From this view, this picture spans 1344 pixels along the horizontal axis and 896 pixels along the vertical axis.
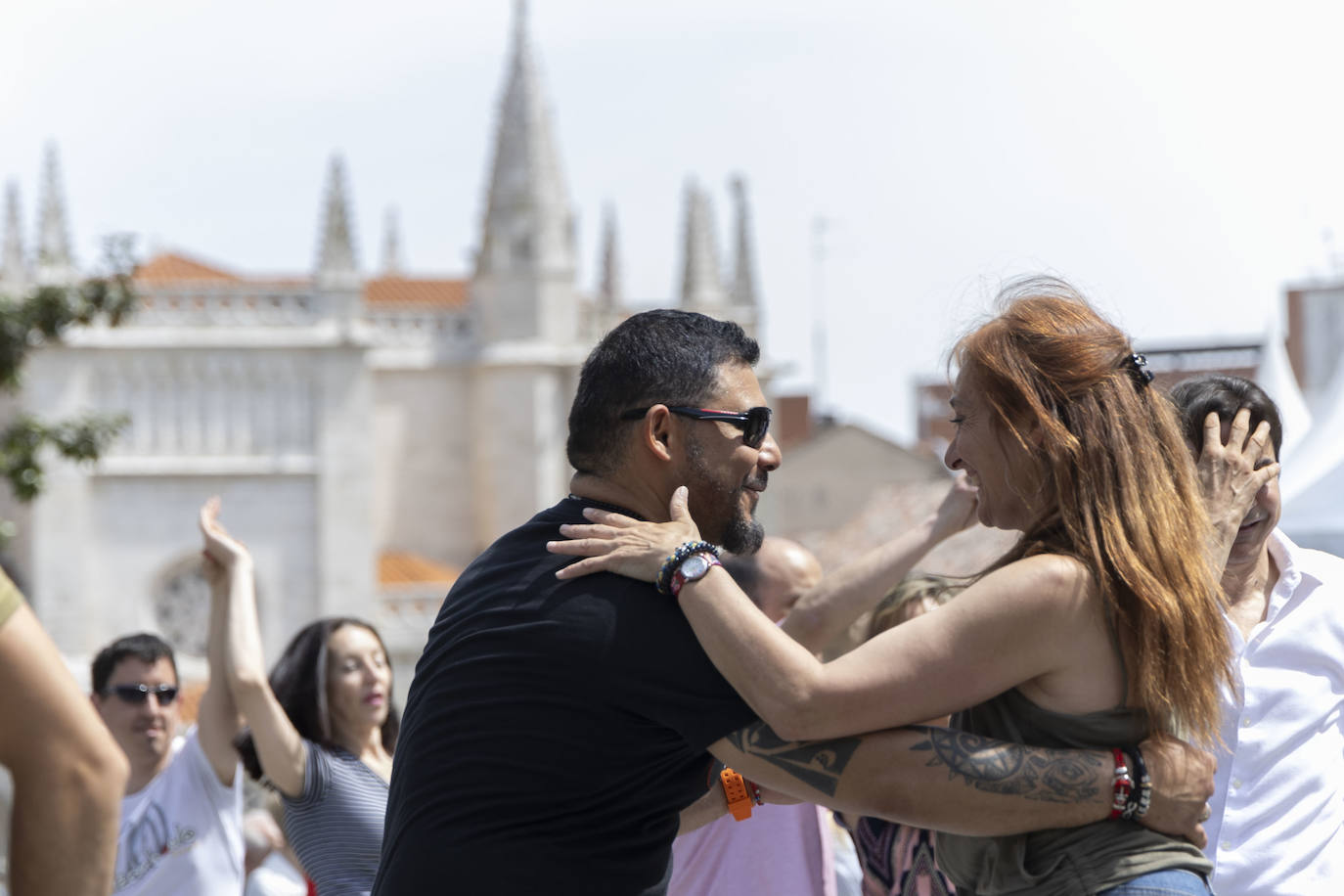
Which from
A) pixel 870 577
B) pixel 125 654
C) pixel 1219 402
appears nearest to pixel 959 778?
pixel 1219 402

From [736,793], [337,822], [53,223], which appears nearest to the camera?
[736,793]

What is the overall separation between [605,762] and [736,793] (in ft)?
2.55

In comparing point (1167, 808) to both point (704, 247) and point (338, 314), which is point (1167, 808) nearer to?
point (338, 314)

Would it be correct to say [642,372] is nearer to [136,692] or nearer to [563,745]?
[563,745]

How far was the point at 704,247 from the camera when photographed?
40.9 metres

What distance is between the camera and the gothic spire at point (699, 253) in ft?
133

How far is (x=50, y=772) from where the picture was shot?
6.40 feet

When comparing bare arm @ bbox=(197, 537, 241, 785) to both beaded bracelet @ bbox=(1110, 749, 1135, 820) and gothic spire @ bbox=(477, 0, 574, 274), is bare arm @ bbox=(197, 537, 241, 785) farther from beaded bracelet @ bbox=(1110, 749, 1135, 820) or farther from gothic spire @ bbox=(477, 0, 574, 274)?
gothic spire @ bbox=(477, 0, 574, 274)

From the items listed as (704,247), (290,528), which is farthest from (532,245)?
(290,528)

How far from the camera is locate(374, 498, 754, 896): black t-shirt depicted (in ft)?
8.50

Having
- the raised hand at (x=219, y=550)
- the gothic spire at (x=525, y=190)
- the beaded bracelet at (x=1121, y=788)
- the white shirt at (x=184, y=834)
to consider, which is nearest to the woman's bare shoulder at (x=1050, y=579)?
the beaded bracelet at (x=1121, y=788)

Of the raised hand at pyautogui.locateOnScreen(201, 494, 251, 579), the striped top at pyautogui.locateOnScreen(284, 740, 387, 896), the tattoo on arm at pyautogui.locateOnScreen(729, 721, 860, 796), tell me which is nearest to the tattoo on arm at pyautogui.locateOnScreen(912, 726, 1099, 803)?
the tattoo on arm at pyautogui.locateOnScreen(729, 721, 860, 796)

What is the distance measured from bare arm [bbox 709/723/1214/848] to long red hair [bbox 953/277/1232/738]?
120 mm

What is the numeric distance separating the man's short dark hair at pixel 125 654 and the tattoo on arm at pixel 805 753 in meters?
3.00
